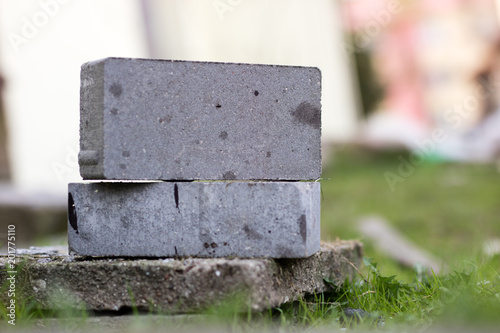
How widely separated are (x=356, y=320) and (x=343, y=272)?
699mm

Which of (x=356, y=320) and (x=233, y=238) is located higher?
(x=233, y=238)

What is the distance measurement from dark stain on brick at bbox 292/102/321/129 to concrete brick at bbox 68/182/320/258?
0.33 metres

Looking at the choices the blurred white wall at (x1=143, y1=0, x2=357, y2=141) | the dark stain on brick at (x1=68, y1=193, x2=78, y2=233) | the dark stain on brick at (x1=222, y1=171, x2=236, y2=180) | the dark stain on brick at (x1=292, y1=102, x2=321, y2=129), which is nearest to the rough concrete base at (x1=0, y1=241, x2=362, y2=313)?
the dark stain on brick at (x1=68, y1=193, x2=78, y2=233)

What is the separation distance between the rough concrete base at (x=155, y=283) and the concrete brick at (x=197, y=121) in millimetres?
451

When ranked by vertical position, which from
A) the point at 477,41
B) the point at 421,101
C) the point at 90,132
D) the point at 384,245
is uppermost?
the point at 477,41

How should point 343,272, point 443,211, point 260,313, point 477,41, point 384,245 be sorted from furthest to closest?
point 477,41 → point 443,211 → point 384,245 → point 343,272 → point 260,313

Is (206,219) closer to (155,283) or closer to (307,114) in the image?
(155,283)

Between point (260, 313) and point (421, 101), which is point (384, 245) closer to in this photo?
point (260, 313)

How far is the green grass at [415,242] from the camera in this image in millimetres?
2977

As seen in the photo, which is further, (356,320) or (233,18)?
(233,18)

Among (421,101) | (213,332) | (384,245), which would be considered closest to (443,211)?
(384,245)

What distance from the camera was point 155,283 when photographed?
117 inches

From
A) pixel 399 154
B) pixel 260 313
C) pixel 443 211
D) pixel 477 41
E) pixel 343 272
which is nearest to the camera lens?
pixel 260 313

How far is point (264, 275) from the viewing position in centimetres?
298
